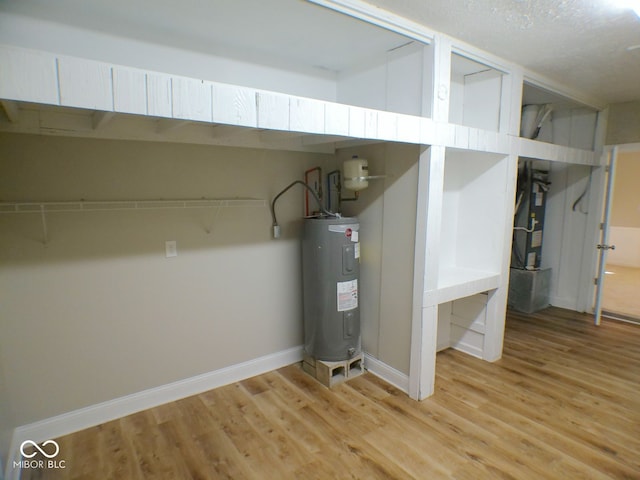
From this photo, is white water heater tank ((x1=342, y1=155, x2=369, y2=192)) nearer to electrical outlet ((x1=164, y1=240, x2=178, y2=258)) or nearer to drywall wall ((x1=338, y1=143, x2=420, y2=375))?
drywall wall ((x1=338, y1=143, x2=420, y2=375))

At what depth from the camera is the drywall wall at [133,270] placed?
2006 millimetres

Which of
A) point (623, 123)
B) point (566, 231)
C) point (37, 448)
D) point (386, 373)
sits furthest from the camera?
point (566, 231)

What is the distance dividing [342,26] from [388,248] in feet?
4.94

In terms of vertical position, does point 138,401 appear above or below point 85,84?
below

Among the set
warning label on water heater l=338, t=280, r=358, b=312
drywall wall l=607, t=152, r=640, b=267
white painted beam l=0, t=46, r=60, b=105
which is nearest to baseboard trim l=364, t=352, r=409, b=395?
warning label on water heater l=338, t=280, r=358, b=312

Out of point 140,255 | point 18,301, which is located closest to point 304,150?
point 140,255

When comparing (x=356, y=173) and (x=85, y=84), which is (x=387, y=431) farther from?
(x=85, y=84)

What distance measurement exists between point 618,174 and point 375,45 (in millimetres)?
6421

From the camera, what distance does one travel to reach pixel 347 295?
2.76 m

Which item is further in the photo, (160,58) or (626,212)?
(626,212)

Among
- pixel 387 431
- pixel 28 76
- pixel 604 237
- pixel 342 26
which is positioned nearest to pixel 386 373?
pixel 387 431

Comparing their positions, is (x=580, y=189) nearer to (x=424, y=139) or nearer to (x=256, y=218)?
(x=424, y=139)

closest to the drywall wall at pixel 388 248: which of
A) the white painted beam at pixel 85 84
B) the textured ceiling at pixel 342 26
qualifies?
the textured ceiling at pixel 342 26

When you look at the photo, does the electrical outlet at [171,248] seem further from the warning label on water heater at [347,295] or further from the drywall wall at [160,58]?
the warning label on water heater at [347,295]
